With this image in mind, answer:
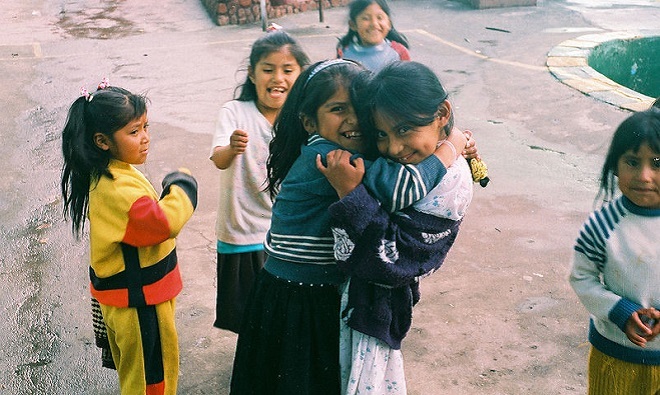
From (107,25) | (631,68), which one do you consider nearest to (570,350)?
(631,68)

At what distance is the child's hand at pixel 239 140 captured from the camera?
2672 mm

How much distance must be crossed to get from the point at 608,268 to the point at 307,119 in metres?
1.00

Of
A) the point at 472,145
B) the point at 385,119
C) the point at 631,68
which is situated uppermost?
the point at 385,119

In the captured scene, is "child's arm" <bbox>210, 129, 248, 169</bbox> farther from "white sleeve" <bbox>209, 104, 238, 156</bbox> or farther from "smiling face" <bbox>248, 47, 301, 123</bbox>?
"smiling face" <bbox>248, 47, 301, 123</bbox>

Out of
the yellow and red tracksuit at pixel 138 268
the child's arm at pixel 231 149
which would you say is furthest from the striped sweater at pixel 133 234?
the child's arm at pixel 231 149

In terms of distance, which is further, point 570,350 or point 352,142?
point 570,350

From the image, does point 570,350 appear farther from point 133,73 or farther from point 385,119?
point 133,73

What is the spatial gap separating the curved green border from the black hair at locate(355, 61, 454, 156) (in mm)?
5508

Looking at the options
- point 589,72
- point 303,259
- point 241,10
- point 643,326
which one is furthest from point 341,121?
point 241,10

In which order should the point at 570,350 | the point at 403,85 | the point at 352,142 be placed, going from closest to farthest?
1. the point at 403,85
2. the point at 352,142
3. the point at 570,350

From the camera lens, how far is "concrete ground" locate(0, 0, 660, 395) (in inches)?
130

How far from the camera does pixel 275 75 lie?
282 centimetres

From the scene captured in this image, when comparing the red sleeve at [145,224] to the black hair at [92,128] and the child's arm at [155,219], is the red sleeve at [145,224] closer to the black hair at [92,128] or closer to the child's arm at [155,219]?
the child's arm at [155,219]

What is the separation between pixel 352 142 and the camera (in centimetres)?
207
